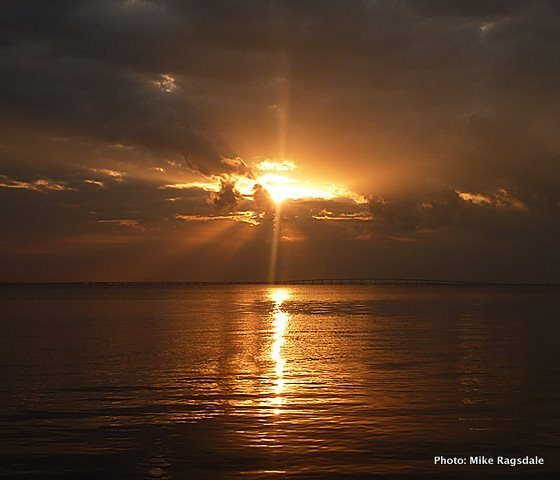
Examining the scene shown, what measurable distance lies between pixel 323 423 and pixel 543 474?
391 inches

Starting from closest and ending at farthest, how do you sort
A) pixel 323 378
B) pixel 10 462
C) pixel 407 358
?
pixel 10 462
pixel 323 378
pixel 407 358

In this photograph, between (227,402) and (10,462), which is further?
(227,402)

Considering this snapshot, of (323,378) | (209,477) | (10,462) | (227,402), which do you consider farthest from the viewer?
(323,378)

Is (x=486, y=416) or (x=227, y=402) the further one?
(x=227, y=402)

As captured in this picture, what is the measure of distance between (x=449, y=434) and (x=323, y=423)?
5308 mm

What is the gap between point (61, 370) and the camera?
4844 centimetres

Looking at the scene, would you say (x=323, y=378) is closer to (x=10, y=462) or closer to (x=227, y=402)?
(x=227, y=402)

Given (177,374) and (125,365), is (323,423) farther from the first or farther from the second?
(125,365)

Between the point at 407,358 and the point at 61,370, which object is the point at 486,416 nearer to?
the point at 407,358

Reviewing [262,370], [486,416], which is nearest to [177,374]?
[262,370]

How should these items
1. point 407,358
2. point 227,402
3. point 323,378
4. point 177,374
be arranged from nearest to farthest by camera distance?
point 227,402
point 323,378
point 177,374
point 407,358

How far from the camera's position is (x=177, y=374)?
1864 inches

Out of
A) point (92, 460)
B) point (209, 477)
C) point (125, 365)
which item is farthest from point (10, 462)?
point (125, 365)

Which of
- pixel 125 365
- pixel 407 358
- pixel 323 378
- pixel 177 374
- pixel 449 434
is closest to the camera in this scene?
pixel 449 434
